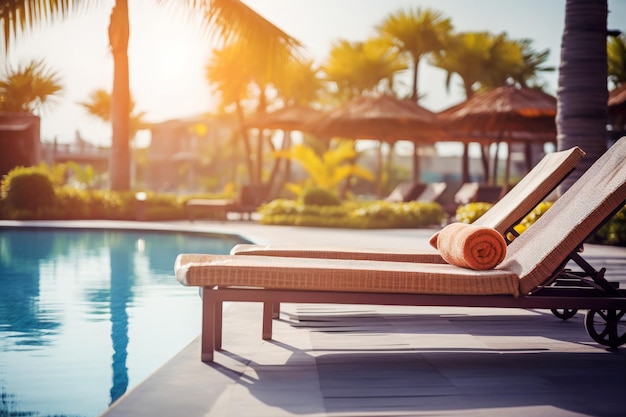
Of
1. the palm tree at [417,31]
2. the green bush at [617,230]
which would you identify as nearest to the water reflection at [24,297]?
the green bush at [617,230]

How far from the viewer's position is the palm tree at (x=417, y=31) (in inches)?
1035

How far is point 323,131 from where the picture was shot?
17.4 metres

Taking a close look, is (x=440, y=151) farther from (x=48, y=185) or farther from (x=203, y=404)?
(x=203, y=404)

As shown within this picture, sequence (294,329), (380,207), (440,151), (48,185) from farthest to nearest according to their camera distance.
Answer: (440,151) → (48,185) → (380,207) → (294,329)

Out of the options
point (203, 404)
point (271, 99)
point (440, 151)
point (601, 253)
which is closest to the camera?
point (203, 404)

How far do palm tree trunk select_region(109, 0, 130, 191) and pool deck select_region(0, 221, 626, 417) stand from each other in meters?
14.1

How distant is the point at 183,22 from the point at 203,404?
14.6 m

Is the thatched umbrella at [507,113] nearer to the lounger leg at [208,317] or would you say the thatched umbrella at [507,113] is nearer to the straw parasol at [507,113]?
the straw parasol at [507,113]

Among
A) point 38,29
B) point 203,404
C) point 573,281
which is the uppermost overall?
point 38,29

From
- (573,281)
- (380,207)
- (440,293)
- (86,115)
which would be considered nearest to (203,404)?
(440,293)

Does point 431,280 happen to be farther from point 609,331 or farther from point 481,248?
point 609,331

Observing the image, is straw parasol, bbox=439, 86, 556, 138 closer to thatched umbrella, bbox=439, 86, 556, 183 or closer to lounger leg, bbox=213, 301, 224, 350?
thatched umbrella, bbox=439, 86, 556, 183

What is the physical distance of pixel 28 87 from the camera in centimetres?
3331

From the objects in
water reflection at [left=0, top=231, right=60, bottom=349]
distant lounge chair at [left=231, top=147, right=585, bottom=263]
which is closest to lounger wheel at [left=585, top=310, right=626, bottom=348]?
distant lounge chair at [left=231, top=147, right=585, bottom=263]
